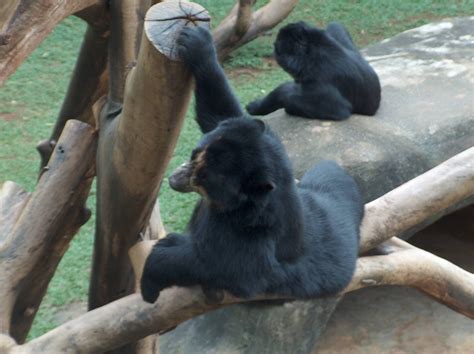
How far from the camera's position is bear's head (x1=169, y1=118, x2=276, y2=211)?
1877mm

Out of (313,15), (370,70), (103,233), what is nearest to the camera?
(103,233)

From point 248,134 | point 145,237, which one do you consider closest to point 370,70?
point 145,237

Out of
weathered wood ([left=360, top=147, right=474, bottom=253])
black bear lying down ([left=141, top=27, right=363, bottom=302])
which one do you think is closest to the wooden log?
black bear lying down ([left=141, top=27, right=363, bottom=302])

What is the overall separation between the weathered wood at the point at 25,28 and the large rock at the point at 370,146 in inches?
66.1

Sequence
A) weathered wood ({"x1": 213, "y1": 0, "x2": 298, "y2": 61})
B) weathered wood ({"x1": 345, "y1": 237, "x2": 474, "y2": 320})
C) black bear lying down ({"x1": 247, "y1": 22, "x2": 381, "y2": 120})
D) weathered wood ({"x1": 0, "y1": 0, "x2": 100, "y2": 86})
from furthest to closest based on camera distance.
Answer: weathered wood ({"x1": 213, "y1": 0, "x2": 298, "y2": 61}) < black bear lying down ({"x1": 247, "y1": 22, "x2": 381, "y2": 120}) < weathered wood ({"x1": 345, "y1": 237, "x2": 474, "y2": 320}) < weathered wood ({"x1": 0, "y1": 0, "x2": 100, "y2": 86})

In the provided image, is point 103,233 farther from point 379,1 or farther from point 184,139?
point 379,1

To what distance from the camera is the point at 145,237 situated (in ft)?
7.94

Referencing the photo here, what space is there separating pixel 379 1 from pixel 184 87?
665cm

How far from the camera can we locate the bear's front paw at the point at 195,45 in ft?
5.63

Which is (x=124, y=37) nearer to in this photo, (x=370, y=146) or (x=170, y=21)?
(x=170, y=21)

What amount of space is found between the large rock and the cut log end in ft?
5.68

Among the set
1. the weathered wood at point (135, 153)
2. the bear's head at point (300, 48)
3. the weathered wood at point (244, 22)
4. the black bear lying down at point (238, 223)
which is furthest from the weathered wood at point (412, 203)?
the weathered wood at point (244, 22)

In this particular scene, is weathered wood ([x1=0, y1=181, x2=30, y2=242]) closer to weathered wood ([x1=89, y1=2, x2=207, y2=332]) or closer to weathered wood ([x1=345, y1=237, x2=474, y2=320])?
weathered wood ([x1=89, y1=2, x2=207, y2=332])

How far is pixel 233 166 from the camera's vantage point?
1888 millimetres
